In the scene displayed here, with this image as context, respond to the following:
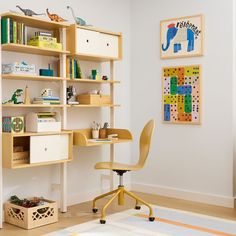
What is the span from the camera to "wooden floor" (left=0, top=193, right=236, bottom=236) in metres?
3.57

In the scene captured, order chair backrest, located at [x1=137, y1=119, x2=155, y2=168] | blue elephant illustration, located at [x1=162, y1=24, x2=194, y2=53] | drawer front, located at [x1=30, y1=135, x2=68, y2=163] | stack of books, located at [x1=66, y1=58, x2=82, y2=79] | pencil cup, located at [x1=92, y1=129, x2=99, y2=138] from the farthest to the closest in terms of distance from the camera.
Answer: blue elephant illustration, located at [x1=162, y1=24, x2=194, y2=53], pencil cup, located at [x1=92, y1=129, x2=99, y2=138], stack of books, located at [x1=66, y1=58, x2=82, y2=79], chair backrest, located at [x1=137, y1=119, x2=155, y2=168], drawer front, located at [x1=30, y1=135, x2=68, y2=163]

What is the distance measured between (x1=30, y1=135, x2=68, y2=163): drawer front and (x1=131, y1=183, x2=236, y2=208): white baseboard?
1.47 m

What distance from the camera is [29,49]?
3756mm

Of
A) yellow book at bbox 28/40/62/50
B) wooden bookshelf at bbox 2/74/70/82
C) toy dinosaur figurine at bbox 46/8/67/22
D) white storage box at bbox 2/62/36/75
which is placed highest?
toy dinosaur figurine at bbox 46/8/67/22

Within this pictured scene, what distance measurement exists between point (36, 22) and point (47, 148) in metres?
1.17

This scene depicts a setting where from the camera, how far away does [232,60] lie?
434 centimetres

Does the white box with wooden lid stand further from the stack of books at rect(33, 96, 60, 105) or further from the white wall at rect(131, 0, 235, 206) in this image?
the white wall at rect(131, 0, 235, 206)

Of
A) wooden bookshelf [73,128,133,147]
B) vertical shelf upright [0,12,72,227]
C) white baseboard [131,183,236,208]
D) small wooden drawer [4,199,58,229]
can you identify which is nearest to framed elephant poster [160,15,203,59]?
wooden bookshelf [73,128,133,147]

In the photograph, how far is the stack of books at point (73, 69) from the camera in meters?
4.14

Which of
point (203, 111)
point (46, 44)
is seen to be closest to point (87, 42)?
point (46, 44)

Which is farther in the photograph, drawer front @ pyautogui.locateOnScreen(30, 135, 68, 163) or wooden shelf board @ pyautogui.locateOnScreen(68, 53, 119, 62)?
wooden shelf board @ pyautogui.locateOnScreen(68, 53, 119, 62)

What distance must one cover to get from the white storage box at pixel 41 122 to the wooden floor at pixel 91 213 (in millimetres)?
861

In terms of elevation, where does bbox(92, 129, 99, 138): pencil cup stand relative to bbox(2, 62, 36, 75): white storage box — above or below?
below

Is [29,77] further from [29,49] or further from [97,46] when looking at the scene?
[97,46]
